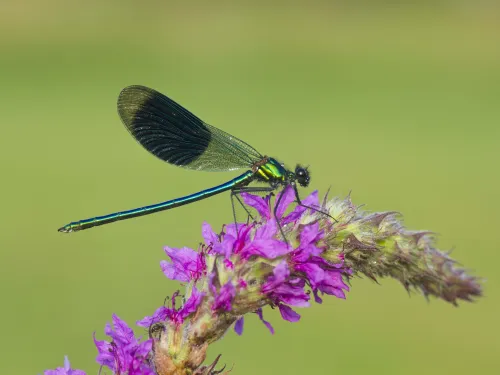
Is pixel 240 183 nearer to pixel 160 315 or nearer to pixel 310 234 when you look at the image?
pixel 310 234

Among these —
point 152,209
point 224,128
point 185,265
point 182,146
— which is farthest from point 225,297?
point 224,128

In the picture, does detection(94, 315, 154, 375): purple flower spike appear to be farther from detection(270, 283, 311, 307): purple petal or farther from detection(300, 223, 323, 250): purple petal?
detection(300, 223, 323, 250): purple petal

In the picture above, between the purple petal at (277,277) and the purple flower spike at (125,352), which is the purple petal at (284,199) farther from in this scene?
the purple flower spike at (125,352)

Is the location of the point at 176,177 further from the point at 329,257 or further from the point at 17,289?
the point at 329,257

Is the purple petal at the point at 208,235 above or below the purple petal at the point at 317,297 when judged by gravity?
above

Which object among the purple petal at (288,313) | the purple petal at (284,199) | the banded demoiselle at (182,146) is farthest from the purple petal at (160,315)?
the banded demoiselle at (182,146)

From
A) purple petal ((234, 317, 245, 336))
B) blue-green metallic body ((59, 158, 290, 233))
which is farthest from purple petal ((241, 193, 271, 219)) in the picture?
purple petal ((234, 317, 245, 336))
